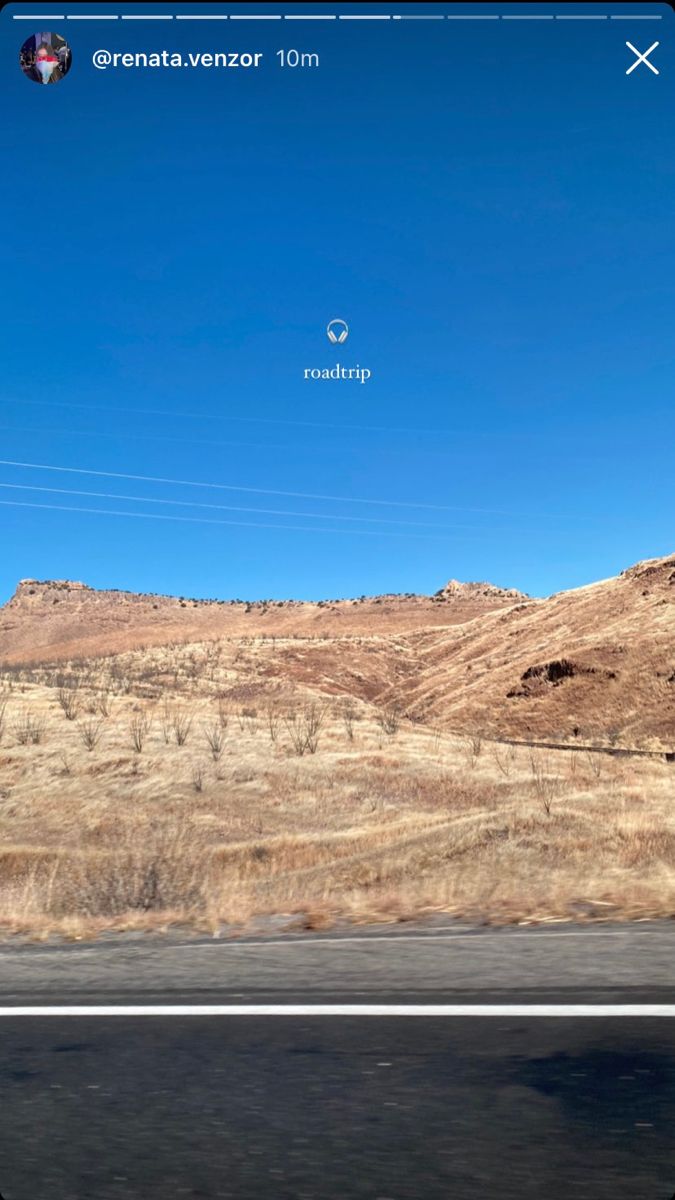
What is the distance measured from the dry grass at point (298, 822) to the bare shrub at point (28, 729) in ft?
0.26

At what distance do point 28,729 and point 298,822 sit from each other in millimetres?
10018

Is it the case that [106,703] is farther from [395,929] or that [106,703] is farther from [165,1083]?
[165,1083]

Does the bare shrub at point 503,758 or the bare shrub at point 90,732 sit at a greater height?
the bare shrub at point 90,732

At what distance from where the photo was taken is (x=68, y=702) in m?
30.4

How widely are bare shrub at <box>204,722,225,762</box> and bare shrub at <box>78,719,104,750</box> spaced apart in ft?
9.03

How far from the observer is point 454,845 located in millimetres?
15523

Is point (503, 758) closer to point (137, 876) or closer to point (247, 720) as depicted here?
point (247, 720)

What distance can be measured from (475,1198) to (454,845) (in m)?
12.7

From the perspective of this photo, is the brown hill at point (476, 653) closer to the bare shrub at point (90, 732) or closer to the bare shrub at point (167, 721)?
the bare shrub at point (167, 721)

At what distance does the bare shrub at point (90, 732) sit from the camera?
2466cm

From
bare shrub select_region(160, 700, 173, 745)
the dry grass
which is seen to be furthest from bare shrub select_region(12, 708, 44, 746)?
bare shrub select_region(160, 700, 173, 745)

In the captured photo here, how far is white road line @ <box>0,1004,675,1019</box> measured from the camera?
482cm

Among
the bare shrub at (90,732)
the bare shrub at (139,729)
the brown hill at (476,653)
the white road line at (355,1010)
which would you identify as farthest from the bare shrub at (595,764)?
the white road line at (355,1010)

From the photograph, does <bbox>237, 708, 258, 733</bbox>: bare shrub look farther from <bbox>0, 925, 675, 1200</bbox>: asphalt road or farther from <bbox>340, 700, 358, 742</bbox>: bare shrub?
<bbox>0, 925, 675, 1200</bbox>: asphalt road
